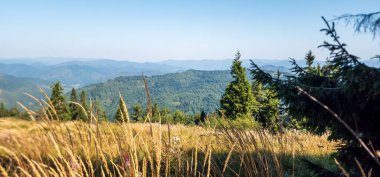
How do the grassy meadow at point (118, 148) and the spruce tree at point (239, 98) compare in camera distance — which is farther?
the spruce tree at point (239, 98)

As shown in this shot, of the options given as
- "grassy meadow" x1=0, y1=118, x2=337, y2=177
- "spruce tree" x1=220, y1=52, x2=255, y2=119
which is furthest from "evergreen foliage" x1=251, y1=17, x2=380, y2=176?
"spruce tree" x1=220, y1=52, x2=255, y2=119

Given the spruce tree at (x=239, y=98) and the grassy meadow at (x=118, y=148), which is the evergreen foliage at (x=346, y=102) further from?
the spruce tree at (x=239, y=98)

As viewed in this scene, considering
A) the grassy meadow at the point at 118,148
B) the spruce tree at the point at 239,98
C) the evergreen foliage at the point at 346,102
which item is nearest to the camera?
the grassy meadow at the point at 118,148

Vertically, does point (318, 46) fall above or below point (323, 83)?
above

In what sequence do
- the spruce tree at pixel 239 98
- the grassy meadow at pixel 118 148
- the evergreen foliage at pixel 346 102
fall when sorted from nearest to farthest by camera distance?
the grassy meadow at pixel 118 148
the evergreen foliage at pixel 346 102
the spruce tree at pixel 239 98

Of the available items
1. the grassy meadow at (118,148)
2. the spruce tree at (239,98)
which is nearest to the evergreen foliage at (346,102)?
the grassy meadow at (118,148)

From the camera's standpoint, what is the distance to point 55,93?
59.0 metres

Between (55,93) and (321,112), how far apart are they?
61.9 meters

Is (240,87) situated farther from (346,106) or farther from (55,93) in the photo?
(346,106)

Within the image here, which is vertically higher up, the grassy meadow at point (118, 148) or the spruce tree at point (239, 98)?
the grassy meadow at point (118, 148)

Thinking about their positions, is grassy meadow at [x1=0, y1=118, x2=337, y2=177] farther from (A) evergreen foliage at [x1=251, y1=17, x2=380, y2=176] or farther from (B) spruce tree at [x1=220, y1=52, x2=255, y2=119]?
(B) spruce tree at [x1=220, y1=52, x2=255, y2=119]

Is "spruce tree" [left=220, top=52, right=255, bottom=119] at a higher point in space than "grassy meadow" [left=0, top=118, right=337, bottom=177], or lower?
lower

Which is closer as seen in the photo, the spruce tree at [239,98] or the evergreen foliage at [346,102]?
the evergreen foliage at [346,102]

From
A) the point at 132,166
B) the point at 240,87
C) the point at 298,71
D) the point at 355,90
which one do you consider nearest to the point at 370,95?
the point at 355,90
